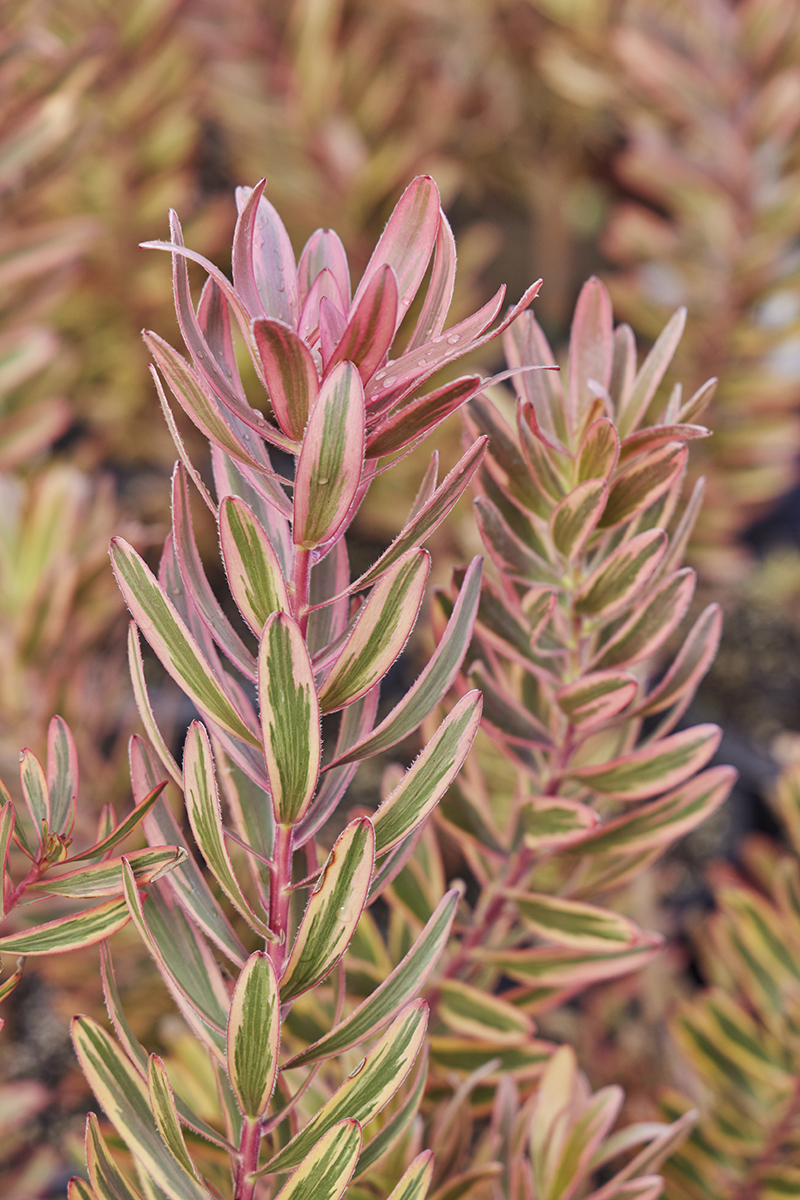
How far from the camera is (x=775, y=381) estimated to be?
99 cm

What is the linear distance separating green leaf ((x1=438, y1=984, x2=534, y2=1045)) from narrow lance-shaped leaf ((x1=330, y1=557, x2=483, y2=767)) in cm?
16

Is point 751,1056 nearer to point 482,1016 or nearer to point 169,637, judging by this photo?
point 482,1016

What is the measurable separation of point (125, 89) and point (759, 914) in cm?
88

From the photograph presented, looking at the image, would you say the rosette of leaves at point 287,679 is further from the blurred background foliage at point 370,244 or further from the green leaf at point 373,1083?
the blurred background foliage at point 370,244

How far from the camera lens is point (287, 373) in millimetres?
252

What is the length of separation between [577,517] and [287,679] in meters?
0.13

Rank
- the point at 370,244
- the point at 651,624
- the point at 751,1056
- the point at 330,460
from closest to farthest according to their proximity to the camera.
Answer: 1. the point at 330,460
2. the point at 651,624
3. the point at 751,1056
4. the point at 370,244

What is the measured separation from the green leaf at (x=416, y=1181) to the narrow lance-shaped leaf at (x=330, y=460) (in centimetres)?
18

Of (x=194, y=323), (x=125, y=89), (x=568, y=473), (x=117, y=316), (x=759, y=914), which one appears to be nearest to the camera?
(x=194, y=323)

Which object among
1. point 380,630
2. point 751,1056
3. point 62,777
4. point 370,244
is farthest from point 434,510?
point 370,244

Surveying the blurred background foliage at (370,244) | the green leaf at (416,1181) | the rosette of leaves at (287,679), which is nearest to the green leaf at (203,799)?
the rosette of leaves at (287,679)

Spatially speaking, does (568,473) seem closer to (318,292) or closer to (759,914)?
(318,292)

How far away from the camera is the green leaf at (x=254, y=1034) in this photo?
256mm

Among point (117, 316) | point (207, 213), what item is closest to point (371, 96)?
point (207, 213)
